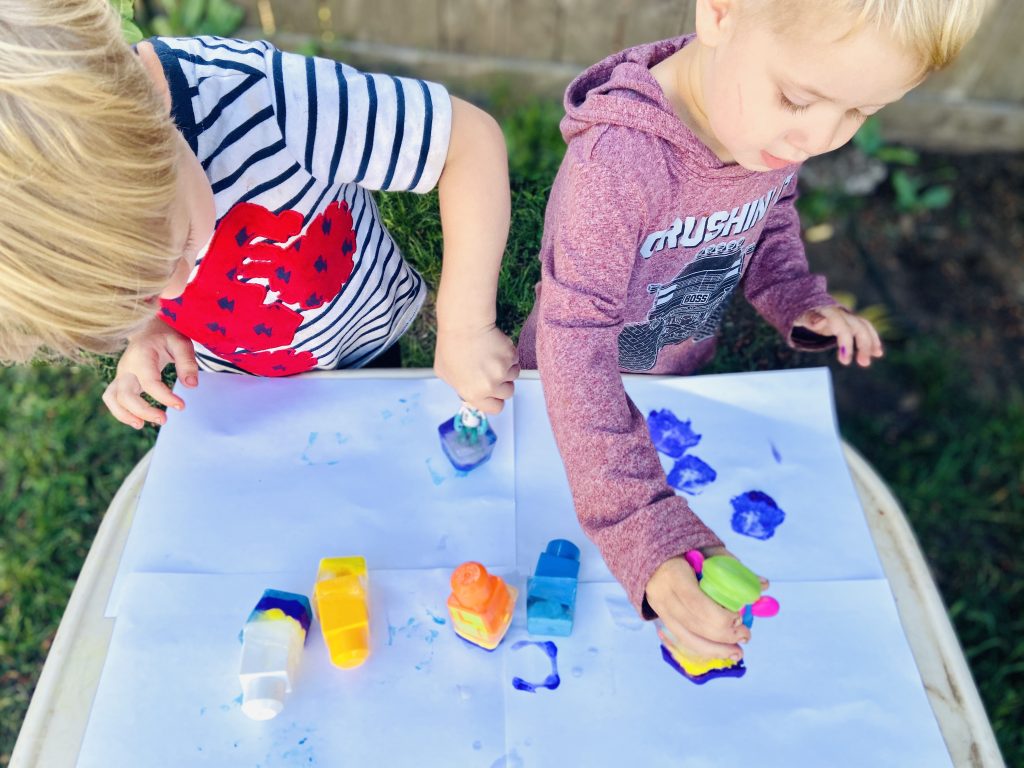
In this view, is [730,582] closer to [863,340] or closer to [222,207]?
[863,340]

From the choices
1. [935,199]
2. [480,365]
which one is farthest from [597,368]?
[935,199]

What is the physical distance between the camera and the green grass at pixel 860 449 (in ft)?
4.28

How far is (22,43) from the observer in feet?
1.74

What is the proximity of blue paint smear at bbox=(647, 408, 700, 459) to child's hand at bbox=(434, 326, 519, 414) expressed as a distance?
177 millimetres

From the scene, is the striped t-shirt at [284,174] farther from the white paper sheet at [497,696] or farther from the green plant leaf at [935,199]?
the green plant leaf at [935,199]

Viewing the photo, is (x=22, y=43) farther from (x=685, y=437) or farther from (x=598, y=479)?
(x=685, y=437)

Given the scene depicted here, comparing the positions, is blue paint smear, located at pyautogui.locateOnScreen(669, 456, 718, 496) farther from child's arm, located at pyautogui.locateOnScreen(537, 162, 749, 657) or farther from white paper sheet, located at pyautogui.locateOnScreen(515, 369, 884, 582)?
child's arm, located at pyautogui.locateOnScreen(537, 162, 749, 657)

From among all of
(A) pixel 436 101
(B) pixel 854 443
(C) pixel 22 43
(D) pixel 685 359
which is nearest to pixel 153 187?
(C) pixel 22 43

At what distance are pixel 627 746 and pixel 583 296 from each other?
38 cm

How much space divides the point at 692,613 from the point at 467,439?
0.32 meters

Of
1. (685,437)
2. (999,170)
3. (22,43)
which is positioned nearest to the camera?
(22,43)

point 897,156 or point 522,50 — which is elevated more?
point 522,50

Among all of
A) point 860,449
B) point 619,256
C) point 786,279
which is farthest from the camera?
point 860,449

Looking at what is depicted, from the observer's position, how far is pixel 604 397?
2.43 ft
